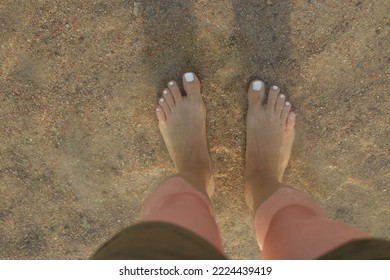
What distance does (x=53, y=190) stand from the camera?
1.91 m

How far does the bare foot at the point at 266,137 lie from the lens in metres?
1.82

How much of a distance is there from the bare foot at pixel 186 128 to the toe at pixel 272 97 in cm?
31

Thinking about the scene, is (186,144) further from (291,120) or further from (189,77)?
(291,120)

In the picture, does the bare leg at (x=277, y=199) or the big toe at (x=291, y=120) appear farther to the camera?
the big toe at (x=291, y=120)

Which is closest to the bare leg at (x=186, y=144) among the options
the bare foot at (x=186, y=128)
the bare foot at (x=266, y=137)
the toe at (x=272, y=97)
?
the bare foot at (x=186, y=128)

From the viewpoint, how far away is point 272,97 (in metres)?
1.85

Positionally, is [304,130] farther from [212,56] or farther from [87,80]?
[87,80]

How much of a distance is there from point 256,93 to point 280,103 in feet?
0.43

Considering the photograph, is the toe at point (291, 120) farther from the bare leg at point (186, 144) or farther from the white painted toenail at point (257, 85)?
the bare leg at point (186, 144)

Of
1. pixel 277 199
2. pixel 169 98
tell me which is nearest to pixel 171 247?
pixel 277 199

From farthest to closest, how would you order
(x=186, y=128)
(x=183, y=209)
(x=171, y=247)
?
(x=186, y=128)
(x=183, y=209)
(x=171, y=247)

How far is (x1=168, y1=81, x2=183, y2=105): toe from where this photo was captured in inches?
72.1

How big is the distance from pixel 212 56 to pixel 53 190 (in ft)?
3.25

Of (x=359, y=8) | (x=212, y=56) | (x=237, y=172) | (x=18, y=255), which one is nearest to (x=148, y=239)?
(x=237, y=172)
